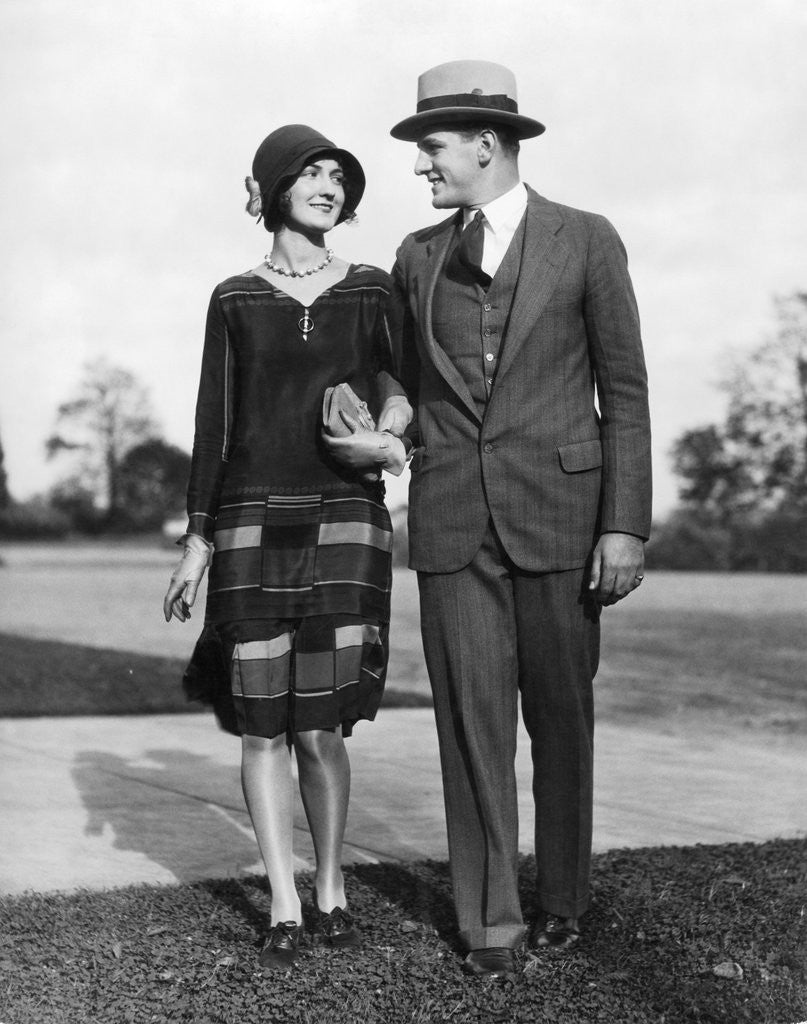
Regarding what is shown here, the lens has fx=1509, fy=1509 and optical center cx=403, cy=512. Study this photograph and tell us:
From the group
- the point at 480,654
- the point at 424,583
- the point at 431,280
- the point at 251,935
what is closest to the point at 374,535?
the point at 424,583

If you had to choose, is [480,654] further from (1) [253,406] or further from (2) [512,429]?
(1) [253,406]

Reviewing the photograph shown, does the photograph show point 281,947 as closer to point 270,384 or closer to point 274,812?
point 274,812

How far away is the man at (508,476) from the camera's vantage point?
388 cm

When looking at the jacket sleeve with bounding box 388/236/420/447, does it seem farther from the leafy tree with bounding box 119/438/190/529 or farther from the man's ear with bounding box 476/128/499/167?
the leafy tree with bounding box 119/438/190/529

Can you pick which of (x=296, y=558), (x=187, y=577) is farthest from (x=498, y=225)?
(x=187, y=577)

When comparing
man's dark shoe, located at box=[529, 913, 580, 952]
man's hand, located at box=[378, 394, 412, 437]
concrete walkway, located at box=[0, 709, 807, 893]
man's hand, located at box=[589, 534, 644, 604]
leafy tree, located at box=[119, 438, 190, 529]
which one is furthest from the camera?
leafy tree, located at box=[119, 438, 190, 529]

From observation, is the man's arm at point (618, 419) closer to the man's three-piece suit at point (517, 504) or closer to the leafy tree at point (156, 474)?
the man's three-piece suit at point (517, 504)

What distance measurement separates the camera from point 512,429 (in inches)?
153

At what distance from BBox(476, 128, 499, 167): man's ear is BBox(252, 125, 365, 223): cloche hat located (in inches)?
14.2

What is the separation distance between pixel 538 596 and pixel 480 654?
0.21 metres

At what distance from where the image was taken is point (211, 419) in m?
4.06

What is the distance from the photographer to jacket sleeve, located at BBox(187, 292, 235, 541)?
4.06 metres

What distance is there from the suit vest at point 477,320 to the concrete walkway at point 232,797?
2.04 m

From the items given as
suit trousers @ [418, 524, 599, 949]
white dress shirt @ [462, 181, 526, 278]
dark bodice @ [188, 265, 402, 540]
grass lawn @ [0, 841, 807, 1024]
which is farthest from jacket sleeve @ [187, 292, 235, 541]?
grass lawn @ [0, 841, 807, 1024]
